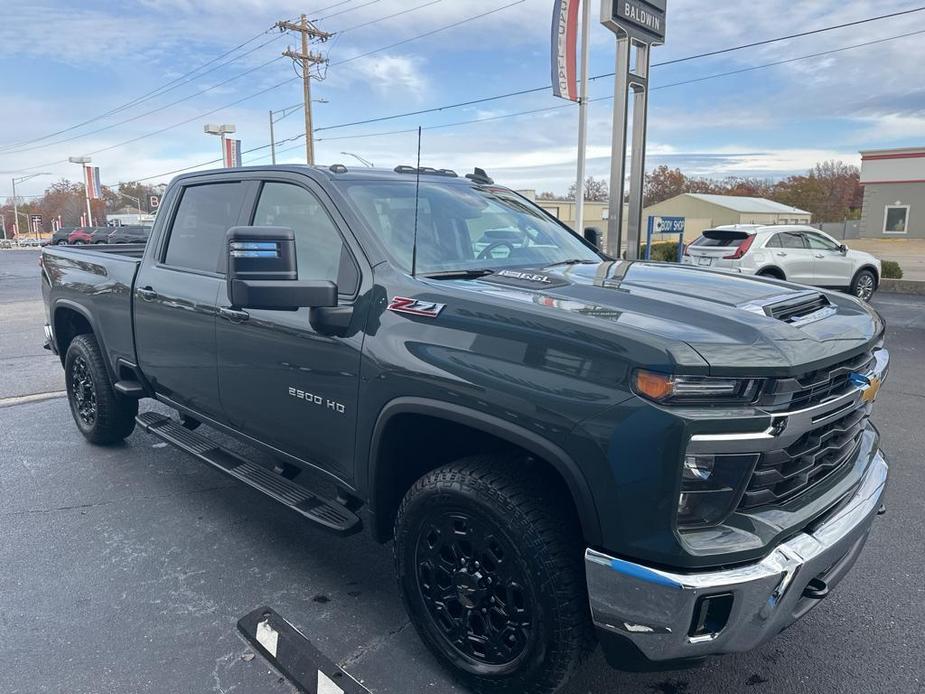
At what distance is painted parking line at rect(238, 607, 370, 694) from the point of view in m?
2.52

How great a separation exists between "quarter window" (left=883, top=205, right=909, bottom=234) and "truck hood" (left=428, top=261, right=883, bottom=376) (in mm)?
48125

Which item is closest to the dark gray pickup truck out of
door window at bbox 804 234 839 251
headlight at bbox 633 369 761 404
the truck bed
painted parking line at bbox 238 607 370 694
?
headlight at bbox 633 369 761 404

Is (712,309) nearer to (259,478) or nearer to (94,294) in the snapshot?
(259,478)

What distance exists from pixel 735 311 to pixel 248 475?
8.00 ft

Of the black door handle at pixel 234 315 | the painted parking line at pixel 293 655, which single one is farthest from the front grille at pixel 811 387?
the black door handle at pixel 234 315

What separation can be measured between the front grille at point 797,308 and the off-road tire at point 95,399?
4.34m

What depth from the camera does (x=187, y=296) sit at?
3.77 m

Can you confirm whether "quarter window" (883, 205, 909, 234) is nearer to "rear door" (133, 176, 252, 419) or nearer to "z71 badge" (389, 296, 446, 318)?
"rear door" (133, 176, 252, 419)

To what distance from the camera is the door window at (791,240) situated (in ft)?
44.9

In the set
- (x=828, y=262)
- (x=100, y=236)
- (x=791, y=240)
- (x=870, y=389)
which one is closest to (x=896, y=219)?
(x=828, y=262)

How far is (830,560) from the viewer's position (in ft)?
7.06

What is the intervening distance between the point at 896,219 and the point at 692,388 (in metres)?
49.9

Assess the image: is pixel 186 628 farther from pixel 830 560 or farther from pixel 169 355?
pixel 830 560

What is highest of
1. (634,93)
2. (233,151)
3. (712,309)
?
(233,151)
